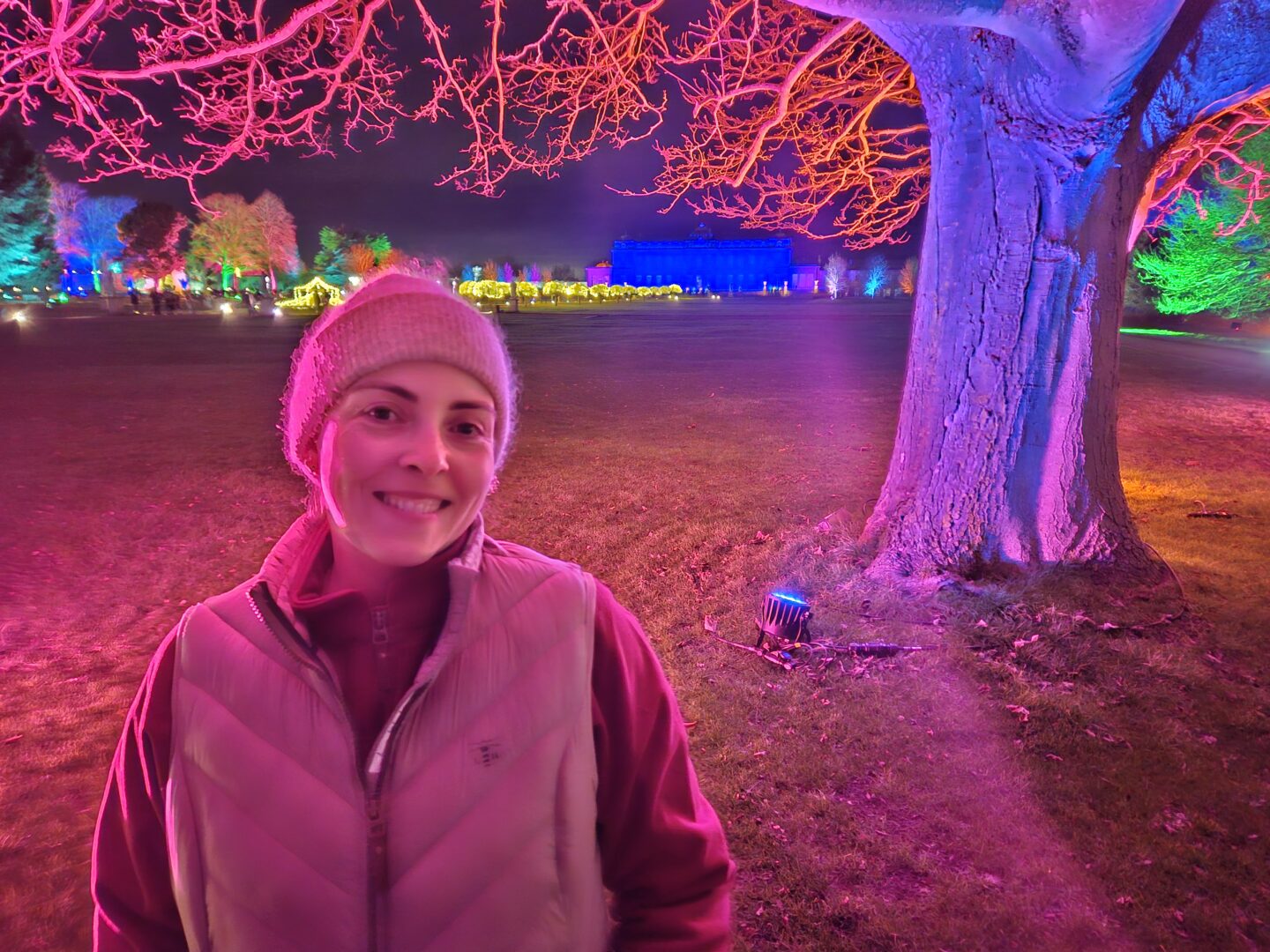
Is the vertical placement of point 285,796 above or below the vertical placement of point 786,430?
above

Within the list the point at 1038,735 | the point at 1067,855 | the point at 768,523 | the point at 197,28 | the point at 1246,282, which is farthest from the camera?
the point at 1246,282

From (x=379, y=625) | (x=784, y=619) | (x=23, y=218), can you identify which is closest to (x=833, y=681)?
(x=784, y=619)

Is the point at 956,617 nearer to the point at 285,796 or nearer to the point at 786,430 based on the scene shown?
the point at 285,796

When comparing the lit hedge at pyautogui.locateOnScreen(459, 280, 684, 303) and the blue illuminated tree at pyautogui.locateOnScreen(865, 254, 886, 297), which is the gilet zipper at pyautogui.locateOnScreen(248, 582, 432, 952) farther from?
the blue illuminated tree at pyautogui.locateOnScreen(865, 254, 886, 297)

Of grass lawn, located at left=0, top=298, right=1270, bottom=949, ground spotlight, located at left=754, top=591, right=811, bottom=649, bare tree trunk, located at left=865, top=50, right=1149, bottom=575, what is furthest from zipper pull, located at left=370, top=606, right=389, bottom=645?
bare tree trunk, located at left=865, top=50, right=1149, bottom=575

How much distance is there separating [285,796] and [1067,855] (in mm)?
3306

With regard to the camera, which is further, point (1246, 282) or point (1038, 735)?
point (1246, 282)

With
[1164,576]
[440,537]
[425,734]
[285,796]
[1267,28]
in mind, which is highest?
[1267,28]

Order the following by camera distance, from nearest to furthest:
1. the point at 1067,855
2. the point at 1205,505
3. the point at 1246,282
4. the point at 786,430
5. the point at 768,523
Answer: the point at 1067,855
the point at 768,523
the point at 1205,505
the point at 786,430
the point at 1246,282

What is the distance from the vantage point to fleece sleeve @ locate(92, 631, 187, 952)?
141cm

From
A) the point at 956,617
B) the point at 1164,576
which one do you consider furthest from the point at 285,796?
the point at 1164,576

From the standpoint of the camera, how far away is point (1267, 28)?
15.6ft

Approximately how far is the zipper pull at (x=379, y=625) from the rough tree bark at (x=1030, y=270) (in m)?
4.54

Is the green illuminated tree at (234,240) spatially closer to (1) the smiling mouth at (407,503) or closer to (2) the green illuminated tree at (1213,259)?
(2) the green illuminated tree at (1213,259)
